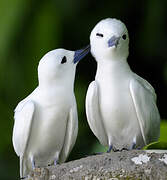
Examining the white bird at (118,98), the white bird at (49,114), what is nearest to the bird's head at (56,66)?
the white bird at (49,114)

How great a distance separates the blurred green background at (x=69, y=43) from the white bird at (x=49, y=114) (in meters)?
0.76

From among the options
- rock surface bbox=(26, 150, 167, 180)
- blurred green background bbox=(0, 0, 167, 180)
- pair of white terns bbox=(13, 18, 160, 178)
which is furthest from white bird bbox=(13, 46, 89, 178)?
blurred green background bbox=(0, 0, 167, 180)

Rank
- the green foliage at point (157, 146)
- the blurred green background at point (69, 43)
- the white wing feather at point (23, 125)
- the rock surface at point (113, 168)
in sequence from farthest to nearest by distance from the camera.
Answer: the blurred green background at point (69, 43), the white wing feather at point (23, 125), the green foliage at point (157, 146), the rock surface at point (113, 168)

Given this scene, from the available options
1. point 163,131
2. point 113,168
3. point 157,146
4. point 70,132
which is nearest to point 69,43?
point 163,131

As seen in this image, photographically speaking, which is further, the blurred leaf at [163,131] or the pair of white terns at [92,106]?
the blurred leaf at [163,131]

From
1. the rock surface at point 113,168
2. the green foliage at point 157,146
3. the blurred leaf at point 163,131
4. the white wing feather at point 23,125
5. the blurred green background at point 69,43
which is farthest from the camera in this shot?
the blurred green background at point 69,43

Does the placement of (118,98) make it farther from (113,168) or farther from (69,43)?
(69,43)

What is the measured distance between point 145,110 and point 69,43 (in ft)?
3.61

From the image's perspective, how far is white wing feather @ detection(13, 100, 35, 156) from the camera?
2.61 metres

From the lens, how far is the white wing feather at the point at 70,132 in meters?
2.66

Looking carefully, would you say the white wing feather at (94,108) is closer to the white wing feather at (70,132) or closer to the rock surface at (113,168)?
the white wing feather at (70,132)

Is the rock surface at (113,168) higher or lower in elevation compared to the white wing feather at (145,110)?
lower

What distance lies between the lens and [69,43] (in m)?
3.65

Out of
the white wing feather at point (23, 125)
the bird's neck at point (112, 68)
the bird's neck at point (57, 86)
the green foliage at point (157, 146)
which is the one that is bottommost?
the green foliage at point (157, 146)
